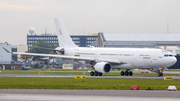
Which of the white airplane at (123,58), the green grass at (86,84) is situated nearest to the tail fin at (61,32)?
the white airplane at (123,58)

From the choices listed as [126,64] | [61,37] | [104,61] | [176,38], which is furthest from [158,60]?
[176,38]

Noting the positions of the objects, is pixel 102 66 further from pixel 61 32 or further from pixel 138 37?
pixel 138 37

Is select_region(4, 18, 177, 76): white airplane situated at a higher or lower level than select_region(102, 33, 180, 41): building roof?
lower

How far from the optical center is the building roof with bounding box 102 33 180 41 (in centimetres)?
14462

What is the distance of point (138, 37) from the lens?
146 meters

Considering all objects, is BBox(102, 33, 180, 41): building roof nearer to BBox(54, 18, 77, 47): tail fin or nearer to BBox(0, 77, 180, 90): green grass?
BBox(54, 18, 77, 47): tail fin

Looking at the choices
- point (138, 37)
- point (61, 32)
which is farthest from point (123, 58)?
point (138, 37)

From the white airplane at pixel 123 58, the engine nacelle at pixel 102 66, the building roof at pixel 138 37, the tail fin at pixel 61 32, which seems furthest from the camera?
the building roof at pixel 138 37

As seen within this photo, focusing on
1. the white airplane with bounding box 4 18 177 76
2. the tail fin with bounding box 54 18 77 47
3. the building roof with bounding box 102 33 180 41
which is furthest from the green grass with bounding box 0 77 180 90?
the building roof with bounding box 102 33 180 41

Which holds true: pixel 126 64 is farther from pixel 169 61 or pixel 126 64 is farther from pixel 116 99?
pixel 116 99

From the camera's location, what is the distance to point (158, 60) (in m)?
56.2

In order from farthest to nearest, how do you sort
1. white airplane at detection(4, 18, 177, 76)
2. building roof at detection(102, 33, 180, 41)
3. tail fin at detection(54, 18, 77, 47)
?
building roof at detection(102, 33, 180, 41) → tail fin at detection(54, 18, 77, 47) → white airplane at detection(4, 18, 177, 76)

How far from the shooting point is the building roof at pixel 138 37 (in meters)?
145

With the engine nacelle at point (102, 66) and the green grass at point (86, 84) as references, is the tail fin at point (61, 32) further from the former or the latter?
the green grass at point (86, 84)
